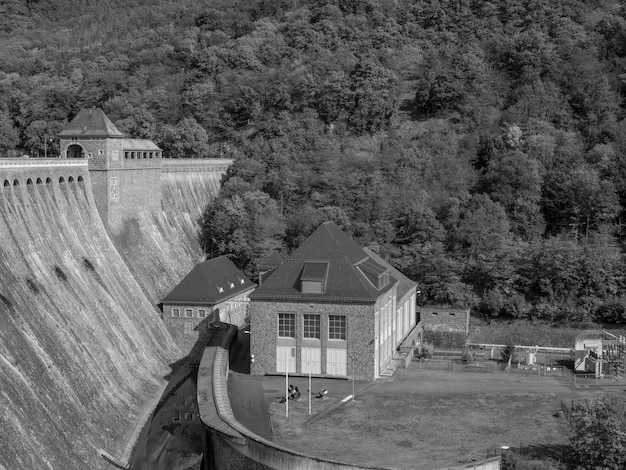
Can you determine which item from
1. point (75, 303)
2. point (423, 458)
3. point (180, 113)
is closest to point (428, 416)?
point (423, 458)

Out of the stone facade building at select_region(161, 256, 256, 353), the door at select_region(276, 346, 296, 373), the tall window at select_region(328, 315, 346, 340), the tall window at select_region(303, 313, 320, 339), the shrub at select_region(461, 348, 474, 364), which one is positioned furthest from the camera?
the stone facade building at select_region(161, 256, 256, 353)

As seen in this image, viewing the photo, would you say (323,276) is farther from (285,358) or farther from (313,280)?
(285,358)

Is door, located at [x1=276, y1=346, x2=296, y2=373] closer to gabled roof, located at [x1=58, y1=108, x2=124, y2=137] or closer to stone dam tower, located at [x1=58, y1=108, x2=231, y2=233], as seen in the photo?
stone dam tower, located at [x1=58, y1=108, x2=231, y2=233]

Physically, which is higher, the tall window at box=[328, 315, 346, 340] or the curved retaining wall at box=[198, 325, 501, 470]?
the tall window at box=[328, 315, 346, 340]

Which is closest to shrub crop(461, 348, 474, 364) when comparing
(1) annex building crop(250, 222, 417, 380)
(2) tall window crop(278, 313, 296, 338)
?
(1) annex building crop(250, 222, 417, 380)

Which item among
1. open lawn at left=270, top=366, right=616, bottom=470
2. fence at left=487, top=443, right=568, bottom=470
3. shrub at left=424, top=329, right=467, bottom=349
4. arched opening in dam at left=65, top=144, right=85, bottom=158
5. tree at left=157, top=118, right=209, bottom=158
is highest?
arched opening in dam at left=65, top=144, right=85, bottom=158

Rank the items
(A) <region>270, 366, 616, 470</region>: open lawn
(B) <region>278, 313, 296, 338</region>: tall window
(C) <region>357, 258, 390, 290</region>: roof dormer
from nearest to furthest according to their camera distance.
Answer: (A) <region>270, 366, 616, 470</region>: open lawn → (B) <region>278, 313, 296, 338</region>: tall window → (C) <region>357, 258, 390, 290</region>: roof dormer

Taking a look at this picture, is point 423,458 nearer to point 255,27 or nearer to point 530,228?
point 530,228

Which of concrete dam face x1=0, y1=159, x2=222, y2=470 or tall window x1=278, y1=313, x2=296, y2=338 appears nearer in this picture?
concrete dam face x1=0, y1=159, x2=222, y2=470

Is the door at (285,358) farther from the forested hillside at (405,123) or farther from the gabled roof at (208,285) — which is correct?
the forested hillside at (405,123)
